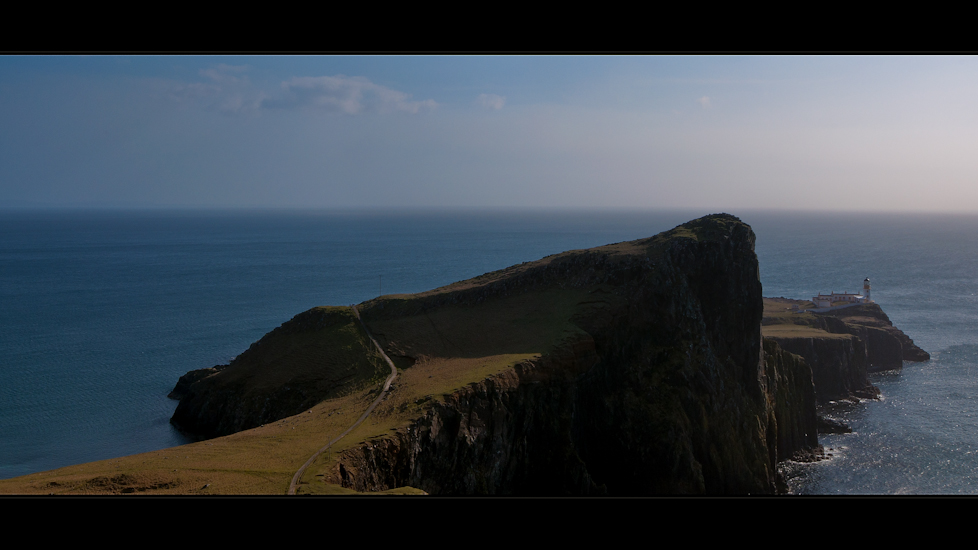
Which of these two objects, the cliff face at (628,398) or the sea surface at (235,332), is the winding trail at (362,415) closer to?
the cliff face at (628,398)

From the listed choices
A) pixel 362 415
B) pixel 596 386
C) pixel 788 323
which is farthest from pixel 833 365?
pixel 362 415

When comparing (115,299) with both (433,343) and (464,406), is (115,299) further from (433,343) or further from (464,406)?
(464,406)

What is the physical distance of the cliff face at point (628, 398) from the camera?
34125 millimetres

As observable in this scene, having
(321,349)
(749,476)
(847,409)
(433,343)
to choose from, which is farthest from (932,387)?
(321,349)

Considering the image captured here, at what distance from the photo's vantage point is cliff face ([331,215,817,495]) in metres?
34.1

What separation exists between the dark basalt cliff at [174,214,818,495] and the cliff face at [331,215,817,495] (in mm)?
102

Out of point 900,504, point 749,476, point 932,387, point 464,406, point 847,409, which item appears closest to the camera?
point 900,504

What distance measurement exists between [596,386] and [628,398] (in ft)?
8.69

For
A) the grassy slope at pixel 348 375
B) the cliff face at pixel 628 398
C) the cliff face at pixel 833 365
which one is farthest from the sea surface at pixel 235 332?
the grassy slope at pixel 348 375

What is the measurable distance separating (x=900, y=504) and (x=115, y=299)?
4994 inches

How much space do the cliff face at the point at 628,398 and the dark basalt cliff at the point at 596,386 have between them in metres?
0.10

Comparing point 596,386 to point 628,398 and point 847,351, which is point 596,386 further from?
point 847,351

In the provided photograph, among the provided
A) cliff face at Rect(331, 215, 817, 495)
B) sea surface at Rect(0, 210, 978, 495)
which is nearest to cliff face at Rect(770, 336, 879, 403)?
sea surface at Rect(0, 210, 978, 495)
